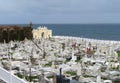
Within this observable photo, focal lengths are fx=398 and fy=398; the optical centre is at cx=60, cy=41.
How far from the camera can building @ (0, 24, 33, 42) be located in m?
43.4

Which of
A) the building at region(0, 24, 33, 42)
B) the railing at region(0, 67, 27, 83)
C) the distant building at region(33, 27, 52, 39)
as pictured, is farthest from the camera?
the distant building at region(33, 27, 52, 39)

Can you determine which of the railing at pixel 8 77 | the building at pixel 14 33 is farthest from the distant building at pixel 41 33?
the railing at pixel 8 77

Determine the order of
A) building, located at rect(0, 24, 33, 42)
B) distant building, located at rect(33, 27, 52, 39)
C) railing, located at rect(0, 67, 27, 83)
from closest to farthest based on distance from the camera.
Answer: railing, located at rect(0, 67, 27, 83) → building, located at rect(0, 24, 33, 42) → distant building, located at rect(33, 27, 52, 39)

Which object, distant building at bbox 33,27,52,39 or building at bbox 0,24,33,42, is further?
distant building at bbox 33,27,52,39

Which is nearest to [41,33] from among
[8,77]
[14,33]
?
[14,33]

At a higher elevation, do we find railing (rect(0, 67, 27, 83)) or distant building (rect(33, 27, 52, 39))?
railing (rect(0, 67, 27, 83))

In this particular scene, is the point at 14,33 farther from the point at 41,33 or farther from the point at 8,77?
the point at 8,77

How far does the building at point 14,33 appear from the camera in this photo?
43.4 metres

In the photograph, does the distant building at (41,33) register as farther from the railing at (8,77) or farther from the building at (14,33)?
the railing at (8,77)

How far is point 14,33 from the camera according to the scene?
44.2m

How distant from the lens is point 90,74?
2269 cm

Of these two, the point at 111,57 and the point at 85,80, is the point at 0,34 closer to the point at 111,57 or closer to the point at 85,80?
the point at 111,57

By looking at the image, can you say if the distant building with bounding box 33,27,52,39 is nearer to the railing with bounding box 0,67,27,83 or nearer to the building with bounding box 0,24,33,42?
the building with bounding box 0,24,33,42

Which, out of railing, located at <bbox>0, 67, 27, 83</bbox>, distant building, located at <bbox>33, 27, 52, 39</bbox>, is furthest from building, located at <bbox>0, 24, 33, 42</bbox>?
railing, located at <bbox>0, 67, 27, 83</bbox>
